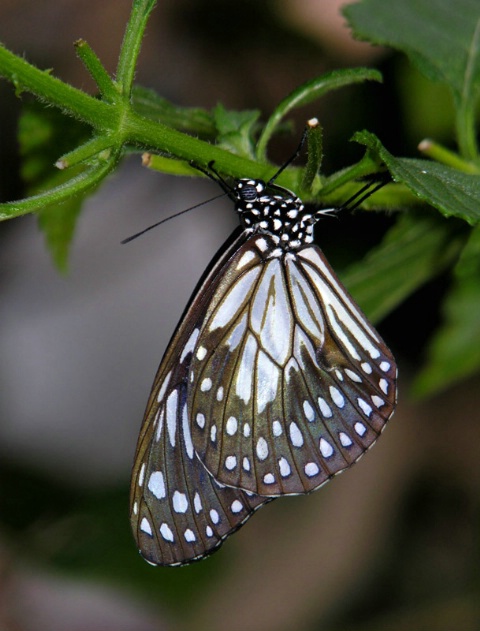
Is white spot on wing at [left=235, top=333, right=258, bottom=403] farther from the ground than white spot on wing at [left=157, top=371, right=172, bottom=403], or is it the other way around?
white spot on wing at [left=157, top=371, right=172, bottom=403]

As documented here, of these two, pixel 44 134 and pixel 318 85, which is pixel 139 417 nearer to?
pixel 44 134

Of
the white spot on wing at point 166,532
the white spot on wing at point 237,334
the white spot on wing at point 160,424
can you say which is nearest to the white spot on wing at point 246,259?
the white spot on wing at point 237,334

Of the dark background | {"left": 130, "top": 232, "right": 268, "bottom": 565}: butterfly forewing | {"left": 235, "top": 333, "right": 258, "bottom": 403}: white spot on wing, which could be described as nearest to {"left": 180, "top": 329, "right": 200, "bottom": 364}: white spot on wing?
{"left": 130, "top": 232, "right": 268, "bottom": 565}: butterfly forewing

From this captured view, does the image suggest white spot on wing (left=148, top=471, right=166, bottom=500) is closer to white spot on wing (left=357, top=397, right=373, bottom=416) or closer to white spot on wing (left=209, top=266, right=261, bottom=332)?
white spot on wing (left=209, top=266, right=261, bottom=332)

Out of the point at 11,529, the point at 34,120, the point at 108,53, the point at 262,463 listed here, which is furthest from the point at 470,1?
the point at 11,529

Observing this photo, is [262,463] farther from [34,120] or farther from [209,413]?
[34,120]

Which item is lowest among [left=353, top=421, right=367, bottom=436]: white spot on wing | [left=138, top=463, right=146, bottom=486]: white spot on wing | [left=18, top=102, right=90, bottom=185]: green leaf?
[left=353, top=421, right=367, bottom=436]: white spot on wing
